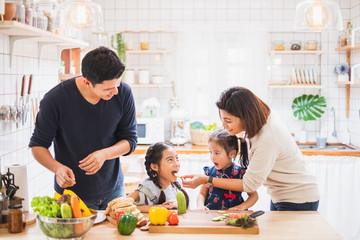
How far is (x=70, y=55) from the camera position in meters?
3.88

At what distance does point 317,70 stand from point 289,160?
3131 mm

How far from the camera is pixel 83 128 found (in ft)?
7.48

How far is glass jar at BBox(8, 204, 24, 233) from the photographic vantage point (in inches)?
75.4

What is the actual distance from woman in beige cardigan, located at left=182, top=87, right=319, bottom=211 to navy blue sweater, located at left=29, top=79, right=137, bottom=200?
43 cm

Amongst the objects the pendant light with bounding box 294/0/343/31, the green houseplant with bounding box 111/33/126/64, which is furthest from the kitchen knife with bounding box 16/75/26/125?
the green houseplant with bounding box 111/33/126/64

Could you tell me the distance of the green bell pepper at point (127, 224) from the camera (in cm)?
189

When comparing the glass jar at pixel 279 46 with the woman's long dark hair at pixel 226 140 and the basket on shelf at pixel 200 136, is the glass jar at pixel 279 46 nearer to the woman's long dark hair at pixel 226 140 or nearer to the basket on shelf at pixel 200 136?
the basket on shelf at pixel 200 136

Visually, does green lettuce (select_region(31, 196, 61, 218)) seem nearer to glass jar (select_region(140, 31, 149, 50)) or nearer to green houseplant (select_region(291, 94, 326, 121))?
glass jar (select_region(140, 31, 149, 50))

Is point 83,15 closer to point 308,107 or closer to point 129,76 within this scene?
point 129,76

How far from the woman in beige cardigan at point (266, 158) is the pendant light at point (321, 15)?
0.84 m

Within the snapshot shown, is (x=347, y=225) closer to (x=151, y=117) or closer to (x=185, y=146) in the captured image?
(x=185, y=146)

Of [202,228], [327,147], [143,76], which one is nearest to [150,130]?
[143,76]

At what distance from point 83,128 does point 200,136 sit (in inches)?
105

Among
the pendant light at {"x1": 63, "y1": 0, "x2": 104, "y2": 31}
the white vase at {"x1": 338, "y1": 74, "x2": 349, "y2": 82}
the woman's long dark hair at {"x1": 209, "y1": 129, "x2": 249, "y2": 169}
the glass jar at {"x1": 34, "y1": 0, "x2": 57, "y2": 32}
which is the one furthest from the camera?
the white vase at {"x1": 338, "y1": 74, "x2": 349, "y2": 82}
